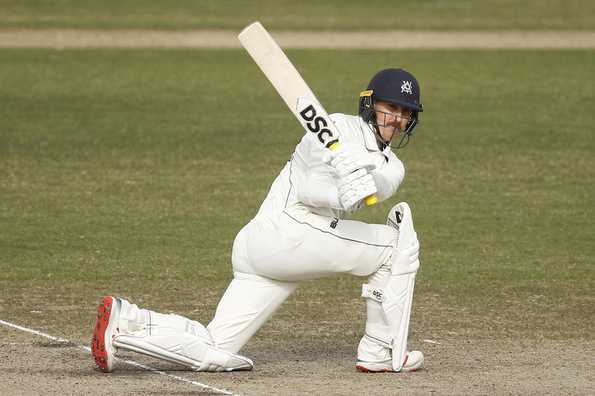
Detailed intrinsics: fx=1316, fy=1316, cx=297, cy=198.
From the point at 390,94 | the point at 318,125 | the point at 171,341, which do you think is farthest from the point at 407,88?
the point at 171,341

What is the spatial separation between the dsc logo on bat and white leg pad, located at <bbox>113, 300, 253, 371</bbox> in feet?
4.10

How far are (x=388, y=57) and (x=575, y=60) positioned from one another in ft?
11.4

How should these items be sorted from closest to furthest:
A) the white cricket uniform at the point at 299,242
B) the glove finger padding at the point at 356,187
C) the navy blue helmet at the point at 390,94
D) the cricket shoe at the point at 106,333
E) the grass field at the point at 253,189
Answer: the glove finger padding at the point at 356,187 < the cricket shoe at the point at 106,333 < the white cricket uniform at the point at 299,242 < the navy blue helmet at the point at 390,94 < the grass field at the point at 253,189

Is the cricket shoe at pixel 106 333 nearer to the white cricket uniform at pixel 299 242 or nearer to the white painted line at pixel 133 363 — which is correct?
the white painted line at pixel 133 363

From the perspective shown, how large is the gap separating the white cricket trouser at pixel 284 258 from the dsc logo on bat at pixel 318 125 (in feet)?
1.52

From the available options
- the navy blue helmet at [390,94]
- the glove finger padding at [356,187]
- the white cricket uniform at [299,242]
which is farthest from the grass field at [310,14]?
the glove finger padding at [356,187]

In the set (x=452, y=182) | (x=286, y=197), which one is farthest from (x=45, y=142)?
(x=286, y=197)

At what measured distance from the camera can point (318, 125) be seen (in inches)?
274

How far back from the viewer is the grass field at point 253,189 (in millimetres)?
9202

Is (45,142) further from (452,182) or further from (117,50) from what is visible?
(117,50)

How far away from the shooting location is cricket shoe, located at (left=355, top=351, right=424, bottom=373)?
286 inches

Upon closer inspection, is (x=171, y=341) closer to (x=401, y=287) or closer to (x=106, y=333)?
(x=106, y=333)

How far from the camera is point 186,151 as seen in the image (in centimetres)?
1588

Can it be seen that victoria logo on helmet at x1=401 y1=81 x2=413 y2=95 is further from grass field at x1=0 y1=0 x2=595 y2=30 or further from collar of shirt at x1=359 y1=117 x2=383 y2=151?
grass field at x1=0 y1=0 x2=595 y2=30
